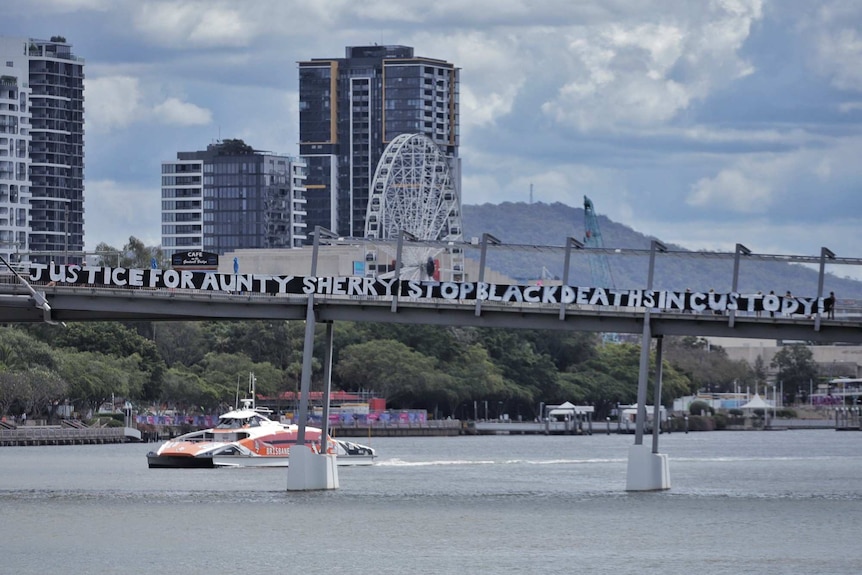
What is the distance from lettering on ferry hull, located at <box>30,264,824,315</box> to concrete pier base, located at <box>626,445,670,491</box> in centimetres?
662

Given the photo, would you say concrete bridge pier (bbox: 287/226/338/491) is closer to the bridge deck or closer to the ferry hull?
the bridge deck

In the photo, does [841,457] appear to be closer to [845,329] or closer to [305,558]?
[845,329]

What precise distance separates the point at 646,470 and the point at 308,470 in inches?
595

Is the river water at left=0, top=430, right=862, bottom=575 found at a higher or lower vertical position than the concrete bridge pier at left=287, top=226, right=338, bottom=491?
lower

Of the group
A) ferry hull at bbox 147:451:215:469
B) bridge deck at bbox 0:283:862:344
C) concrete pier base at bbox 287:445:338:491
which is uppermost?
bridge deck at bbox 0:283:862:344

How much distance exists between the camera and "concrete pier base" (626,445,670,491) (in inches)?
3383

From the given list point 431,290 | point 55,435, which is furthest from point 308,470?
point 55,435

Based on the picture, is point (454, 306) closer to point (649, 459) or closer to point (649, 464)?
point (649, 459)

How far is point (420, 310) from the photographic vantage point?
3349 inches

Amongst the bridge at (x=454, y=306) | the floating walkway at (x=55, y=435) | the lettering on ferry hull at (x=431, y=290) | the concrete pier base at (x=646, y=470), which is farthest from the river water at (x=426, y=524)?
the floating walkway at (x=55, y=435)

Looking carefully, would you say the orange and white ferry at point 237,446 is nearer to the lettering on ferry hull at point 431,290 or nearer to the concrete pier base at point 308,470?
the concrete pier base at point 308,470

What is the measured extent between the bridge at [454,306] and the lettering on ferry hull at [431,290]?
4 cm

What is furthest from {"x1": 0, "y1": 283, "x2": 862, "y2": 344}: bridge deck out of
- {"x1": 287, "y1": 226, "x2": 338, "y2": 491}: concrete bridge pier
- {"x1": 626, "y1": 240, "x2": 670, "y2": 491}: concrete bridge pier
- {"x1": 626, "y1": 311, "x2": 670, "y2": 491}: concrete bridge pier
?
{"x1": 626, "y1": 311, "x2": 670, "y2": 491}: concrete bridge pier

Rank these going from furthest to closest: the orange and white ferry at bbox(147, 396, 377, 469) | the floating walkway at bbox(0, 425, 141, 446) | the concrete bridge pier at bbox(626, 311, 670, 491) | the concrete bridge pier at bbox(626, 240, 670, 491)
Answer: the floating walkway at bbox(0, 425, 141, 446) → the orange and white ferry at bbox(147, 396, 377, 469) → the concrete bridge pier at bbox(626, 311, 670, 491) → the concrete bridge pier at bbox(626, 240, 670, 491)
